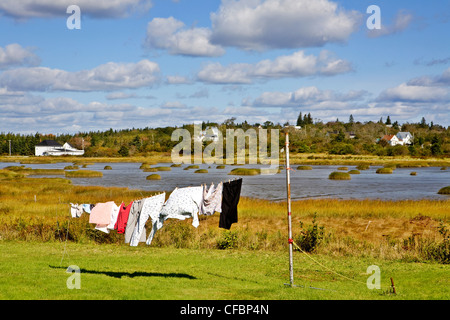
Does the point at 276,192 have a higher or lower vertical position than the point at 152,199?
lower

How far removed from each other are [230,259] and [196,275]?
379 centimetres

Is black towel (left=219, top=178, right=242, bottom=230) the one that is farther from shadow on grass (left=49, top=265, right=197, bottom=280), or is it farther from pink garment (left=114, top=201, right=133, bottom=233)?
pink garment (left=114, top=201, right=133, bottom=233)

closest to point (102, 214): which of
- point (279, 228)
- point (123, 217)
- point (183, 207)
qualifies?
point (123, 217)

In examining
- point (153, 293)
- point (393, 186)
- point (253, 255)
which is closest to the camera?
point (153, 293)

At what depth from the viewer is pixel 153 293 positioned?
13.1m

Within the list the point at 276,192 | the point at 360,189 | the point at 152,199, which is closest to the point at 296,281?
the point at 152,199

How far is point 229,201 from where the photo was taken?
1689 centimetres

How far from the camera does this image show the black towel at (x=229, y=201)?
16.7 m

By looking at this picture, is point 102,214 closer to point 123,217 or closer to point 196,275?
point 123,217

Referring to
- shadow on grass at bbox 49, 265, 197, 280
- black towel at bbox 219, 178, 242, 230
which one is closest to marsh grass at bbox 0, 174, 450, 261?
shadow on grass at bbox 49, 265, 197, 280
